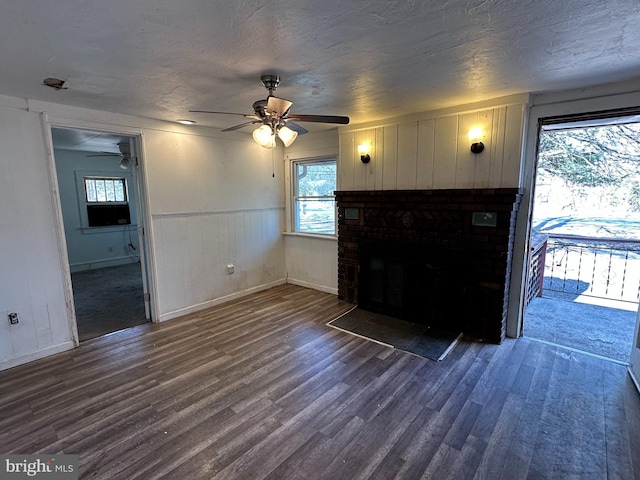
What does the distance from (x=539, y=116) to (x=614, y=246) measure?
273 cm

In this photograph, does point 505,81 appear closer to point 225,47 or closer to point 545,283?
point 225,47

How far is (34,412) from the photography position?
2.25 m

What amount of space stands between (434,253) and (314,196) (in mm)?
2149

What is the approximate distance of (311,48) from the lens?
6.16 feet

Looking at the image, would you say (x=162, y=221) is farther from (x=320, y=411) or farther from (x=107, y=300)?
(x=320, y=411)

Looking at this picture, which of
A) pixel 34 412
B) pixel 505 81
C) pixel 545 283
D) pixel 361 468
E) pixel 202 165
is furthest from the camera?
pixel 545 283

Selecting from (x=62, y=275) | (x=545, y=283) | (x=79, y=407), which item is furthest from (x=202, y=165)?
(x=545, y=283)

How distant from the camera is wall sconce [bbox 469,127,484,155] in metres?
3.12

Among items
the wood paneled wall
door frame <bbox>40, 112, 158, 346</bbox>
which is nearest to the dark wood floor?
door frame <bbox>40, 112, 158, 346</bbox>

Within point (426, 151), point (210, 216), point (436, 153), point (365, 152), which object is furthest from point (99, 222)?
point (436, 153)

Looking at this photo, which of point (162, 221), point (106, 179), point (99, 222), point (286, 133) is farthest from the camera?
point (106, 179)

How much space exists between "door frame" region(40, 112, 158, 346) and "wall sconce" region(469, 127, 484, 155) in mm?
3567

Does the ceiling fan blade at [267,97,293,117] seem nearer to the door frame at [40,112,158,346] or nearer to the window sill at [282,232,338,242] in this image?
the door frame at [40,112,158,346]

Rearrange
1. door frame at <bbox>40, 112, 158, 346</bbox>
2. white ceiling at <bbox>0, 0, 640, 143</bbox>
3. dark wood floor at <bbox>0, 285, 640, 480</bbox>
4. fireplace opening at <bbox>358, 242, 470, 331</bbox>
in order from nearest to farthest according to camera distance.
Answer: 1. white ceiling at <bbox>0, 0, 640, 143</bbox>
2. dark wood floor at <bbox>0, 285, 640, 480</bbox>
3. door frame at <bbox>40, 112, 158, 346</bbox>
4. fireplace opening at <bbox>358, 242, 470, 331</bbox>
